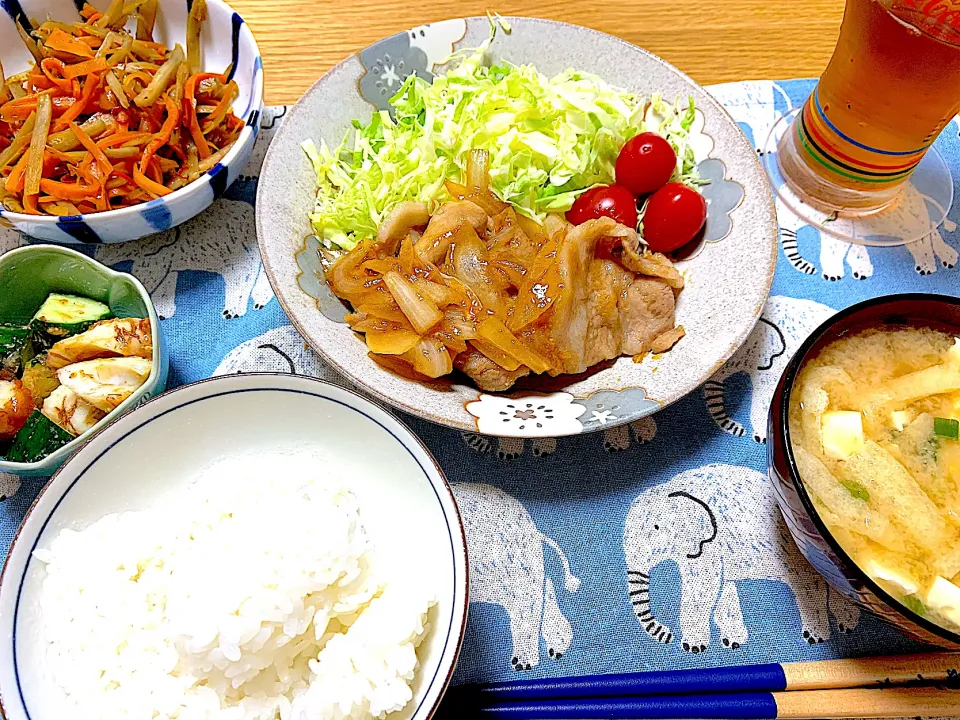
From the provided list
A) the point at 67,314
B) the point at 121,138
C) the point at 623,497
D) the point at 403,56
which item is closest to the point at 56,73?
the point at 121,138

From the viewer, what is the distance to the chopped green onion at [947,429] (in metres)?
1.40

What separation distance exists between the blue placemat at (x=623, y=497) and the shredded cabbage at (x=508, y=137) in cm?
41

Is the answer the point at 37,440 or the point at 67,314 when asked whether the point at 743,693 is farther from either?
the point at 67,314

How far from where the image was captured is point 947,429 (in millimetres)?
1396

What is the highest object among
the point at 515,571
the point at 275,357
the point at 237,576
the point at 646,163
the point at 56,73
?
the point at 56,73

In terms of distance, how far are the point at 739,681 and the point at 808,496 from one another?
0.42 meters

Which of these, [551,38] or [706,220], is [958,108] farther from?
[551,38]

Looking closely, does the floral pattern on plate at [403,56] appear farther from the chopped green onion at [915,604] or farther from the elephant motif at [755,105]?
the chopped green onion at [915,604]

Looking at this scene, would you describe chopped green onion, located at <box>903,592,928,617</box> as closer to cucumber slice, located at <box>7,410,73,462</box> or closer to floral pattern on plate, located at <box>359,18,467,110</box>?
cucumber slice, located at <box>7,410,73,462</box>

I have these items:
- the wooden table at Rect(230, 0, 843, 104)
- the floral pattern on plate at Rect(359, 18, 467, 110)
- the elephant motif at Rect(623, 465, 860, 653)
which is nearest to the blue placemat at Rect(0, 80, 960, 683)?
the elephant motif at Rect(623, 465, 860, 653)

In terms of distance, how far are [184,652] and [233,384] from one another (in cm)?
52

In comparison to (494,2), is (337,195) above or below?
below

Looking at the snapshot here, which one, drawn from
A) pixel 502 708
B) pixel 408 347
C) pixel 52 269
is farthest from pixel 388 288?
pixel 502 708

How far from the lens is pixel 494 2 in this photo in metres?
2.48
